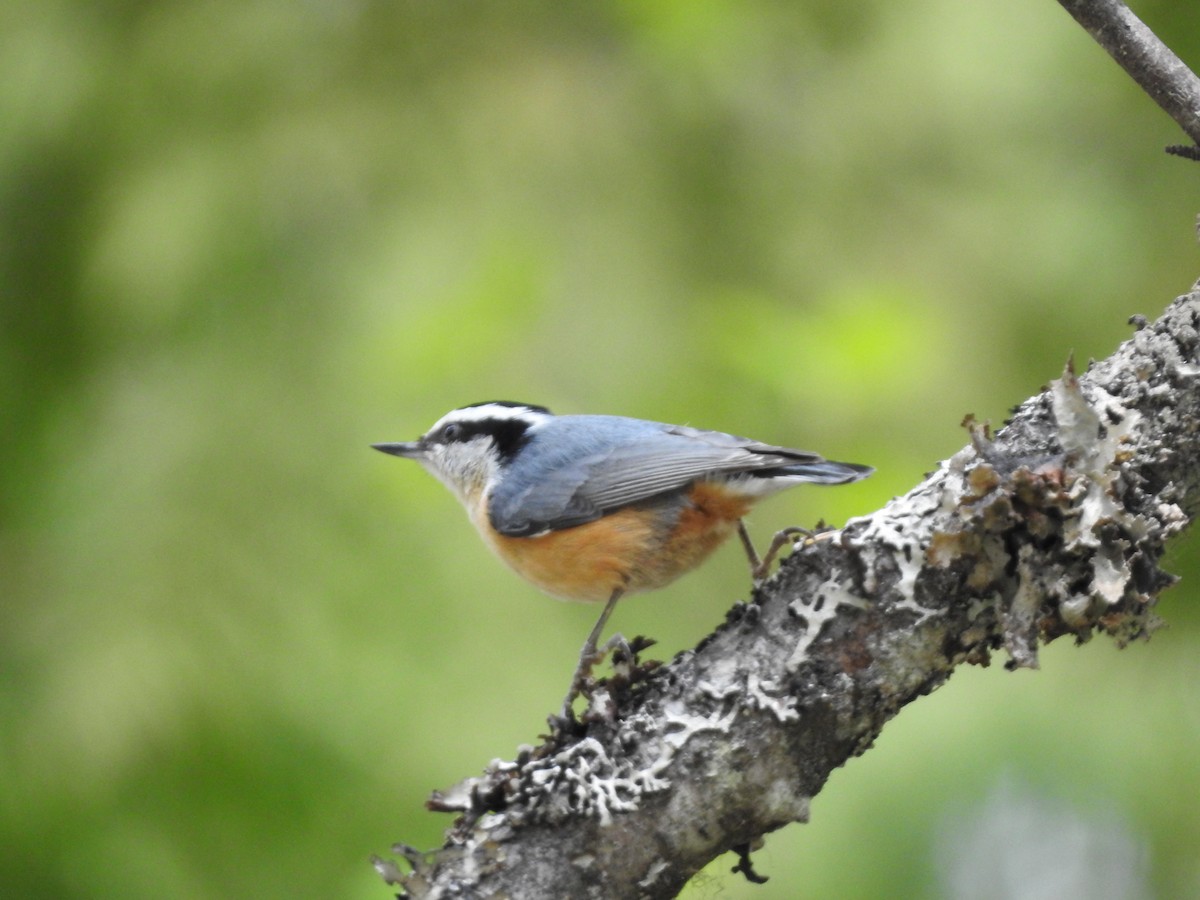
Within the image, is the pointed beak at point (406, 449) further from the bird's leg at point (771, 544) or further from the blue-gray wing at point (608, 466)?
the bird's leg at point (771, 544)

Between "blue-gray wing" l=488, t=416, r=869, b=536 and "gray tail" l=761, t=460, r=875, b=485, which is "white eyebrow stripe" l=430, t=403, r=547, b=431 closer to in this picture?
"blue-gray wing" l=488, t=416, r=869, b=536

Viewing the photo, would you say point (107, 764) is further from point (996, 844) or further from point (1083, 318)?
point (1083, 318)

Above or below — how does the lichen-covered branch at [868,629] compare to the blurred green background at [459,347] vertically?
below

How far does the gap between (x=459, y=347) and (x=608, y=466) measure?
0.48 m

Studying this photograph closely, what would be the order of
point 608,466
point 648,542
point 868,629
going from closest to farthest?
point 868,629
point 648,542
point 608,466

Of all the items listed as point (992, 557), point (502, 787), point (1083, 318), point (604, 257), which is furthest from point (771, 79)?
point (502, 787)

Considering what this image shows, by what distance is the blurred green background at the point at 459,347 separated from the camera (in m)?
2.81

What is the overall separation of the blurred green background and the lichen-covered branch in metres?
0.96

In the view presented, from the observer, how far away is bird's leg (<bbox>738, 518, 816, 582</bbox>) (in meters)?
1.87

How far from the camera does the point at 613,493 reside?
2.46 metres

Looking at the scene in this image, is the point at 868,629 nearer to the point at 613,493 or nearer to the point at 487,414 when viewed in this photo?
the point at 613,493

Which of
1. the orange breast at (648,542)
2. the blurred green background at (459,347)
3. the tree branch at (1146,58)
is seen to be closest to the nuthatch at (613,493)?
the orange breast at (648,542)

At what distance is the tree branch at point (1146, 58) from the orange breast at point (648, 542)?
1.02 m

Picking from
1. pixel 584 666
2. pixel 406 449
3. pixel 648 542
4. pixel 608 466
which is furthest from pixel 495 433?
pixel 584 666
